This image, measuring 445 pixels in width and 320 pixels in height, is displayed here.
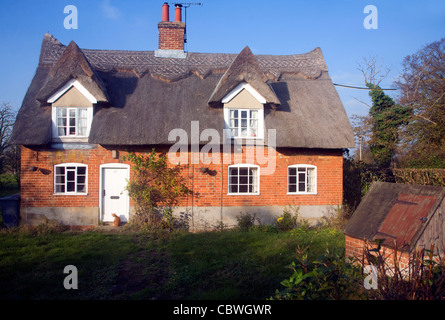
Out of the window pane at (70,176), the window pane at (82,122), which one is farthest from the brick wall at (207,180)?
the window pane at (82,122)

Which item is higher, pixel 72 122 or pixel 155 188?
pixel 72 122

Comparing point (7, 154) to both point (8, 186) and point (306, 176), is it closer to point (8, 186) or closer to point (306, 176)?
point (8, 186)

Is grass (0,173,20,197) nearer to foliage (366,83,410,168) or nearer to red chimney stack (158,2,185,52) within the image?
red chimney stack (158,2,185,52)

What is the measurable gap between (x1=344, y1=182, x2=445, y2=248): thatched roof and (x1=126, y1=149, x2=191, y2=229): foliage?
6663 millimetres

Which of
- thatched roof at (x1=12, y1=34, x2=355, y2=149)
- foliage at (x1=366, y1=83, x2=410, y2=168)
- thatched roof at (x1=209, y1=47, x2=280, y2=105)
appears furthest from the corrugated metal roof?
foliage at (x1=366, y1=83, x2=410, y2=168)

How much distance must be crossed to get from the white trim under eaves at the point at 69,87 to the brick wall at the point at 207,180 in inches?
71.2

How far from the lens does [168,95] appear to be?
12.6 m

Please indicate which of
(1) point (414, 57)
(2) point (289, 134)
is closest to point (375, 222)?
(2) point (289, 134)

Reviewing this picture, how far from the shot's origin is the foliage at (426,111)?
44.3ft

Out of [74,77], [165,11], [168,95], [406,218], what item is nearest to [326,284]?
[406,218]

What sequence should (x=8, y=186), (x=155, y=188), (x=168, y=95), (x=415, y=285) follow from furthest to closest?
1. (x=8, y=186)
2. (x=168, y=95)
3. (x=155, y=188)
4. (x=415, y=285)

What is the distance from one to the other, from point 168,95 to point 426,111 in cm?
1178

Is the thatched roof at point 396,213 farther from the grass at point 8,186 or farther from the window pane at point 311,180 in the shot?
the grass at point 8,186
